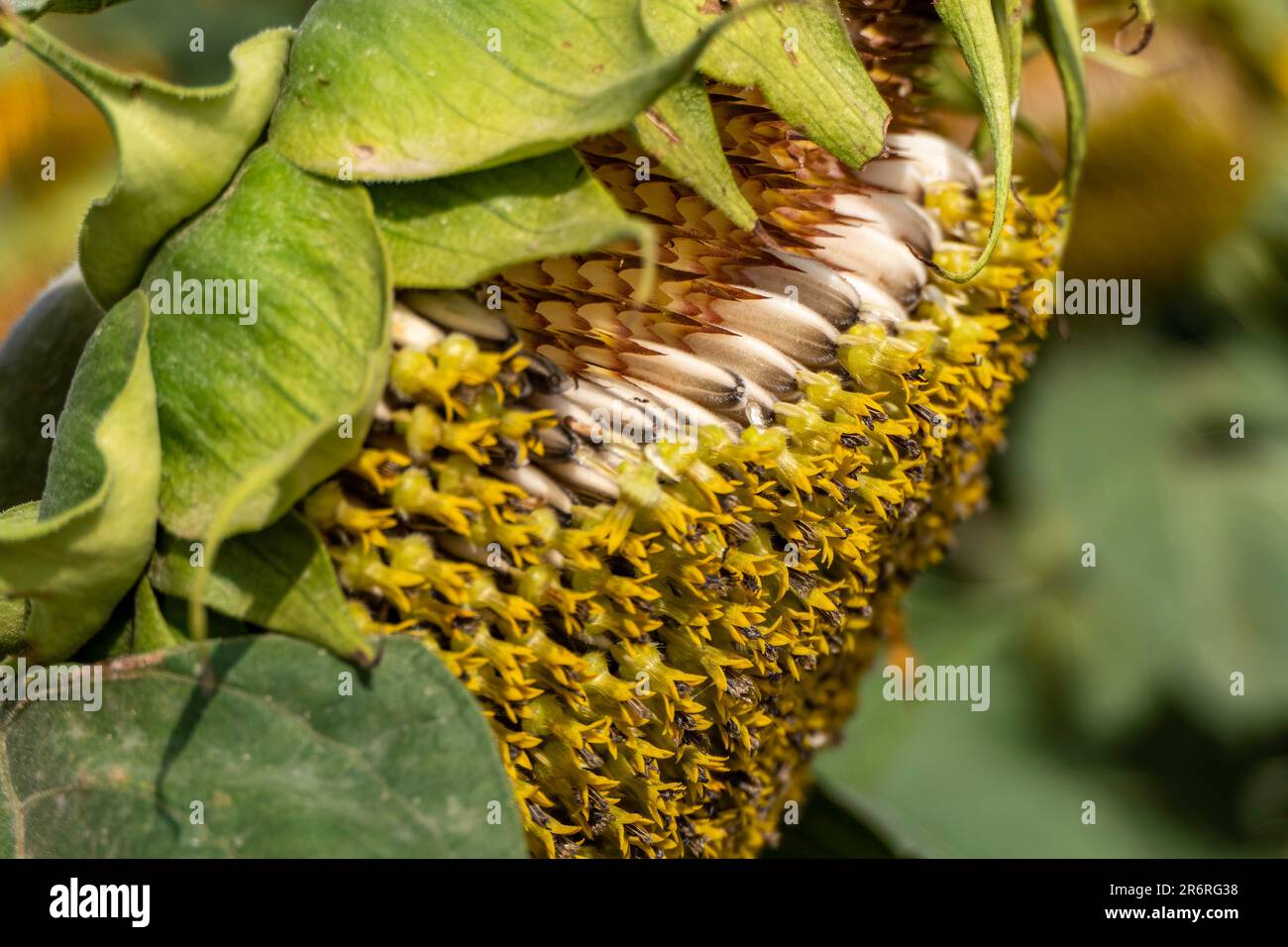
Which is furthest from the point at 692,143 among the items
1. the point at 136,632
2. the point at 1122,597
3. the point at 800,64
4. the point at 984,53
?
the point at 1122,597

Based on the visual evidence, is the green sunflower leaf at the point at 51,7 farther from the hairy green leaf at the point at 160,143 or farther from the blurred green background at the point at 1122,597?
the blurred green background at the point at 1122,597

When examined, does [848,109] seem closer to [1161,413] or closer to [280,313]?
[280,313]

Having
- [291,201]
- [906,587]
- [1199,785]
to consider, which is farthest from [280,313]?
[1199,785]

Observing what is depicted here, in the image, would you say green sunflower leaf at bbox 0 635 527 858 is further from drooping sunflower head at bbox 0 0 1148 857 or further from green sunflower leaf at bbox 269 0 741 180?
green sunflower leaf at bbox 269 0 741 180

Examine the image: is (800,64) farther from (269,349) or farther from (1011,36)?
(269,349)

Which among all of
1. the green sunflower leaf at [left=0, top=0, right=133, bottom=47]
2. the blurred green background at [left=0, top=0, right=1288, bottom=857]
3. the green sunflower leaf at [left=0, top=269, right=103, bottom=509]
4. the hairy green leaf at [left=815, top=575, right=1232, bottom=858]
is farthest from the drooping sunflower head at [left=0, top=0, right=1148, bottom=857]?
the hairy green leaf at [left=815, top=575, right=1232, bottom=858]

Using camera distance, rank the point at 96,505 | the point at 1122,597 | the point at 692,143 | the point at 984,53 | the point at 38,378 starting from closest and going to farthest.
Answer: the point at 96,505, the point at 692,143, the point at 984,53, the point at 38,378, the point at 1122,597
